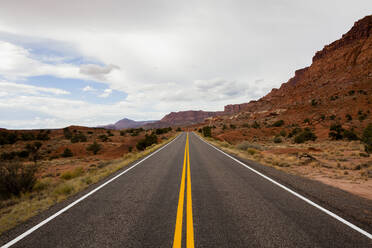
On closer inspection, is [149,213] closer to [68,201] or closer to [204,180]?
[68,201]

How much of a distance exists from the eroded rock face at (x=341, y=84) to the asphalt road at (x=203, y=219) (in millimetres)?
40074

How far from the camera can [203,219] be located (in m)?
4.16

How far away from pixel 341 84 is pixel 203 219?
251 feet

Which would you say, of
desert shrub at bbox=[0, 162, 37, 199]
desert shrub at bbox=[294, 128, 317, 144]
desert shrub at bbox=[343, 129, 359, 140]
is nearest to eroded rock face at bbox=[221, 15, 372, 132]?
desert shrub at bbox=[343, 129, 359, 140]

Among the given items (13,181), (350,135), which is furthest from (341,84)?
(13,181)

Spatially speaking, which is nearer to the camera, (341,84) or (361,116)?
(361,116)

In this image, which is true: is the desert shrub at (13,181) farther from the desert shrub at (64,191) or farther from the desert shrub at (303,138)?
the desert shrub at (303,138)

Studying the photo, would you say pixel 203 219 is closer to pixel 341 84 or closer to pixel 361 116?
pixel 361 116

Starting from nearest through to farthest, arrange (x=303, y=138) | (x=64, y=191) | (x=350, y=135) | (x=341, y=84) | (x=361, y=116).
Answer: (x=64, y=191) → (x=350, y=135) → (x=303, y=138) → (x=361, y=116) → (x=341, y=84)

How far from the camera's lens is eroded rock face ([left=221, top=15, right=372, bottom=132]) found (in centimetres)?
4491

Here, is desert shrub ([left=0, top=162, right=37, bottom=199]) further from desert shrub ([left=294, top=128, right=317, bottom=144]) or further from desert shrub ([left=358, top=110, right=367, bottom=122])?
desert shrub ([left=358, top=110, right=367, bottom=122])

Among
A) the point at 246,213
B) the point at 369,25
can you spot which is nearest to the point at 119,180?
the point at 246,213

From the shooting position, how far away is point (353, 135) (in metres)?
25.3

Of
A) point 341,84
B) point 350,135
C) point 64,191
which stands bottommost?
point 64,191
